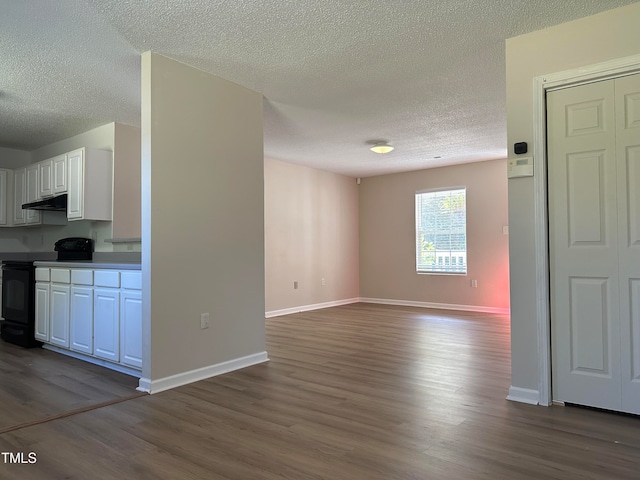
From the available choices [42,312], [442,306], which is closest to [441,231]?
[442,306]

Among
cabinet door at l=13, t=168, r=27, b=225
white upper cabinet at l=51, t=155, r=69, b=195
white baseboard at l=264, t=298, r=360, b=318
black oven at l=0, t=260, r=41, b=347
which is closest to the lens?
black oven at l=0, t=260, r=41, b=347

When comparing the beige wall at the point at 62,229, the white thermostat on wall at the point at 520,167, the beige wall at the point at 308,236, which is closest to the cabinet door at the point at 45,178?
the beige wall at the point at 62,229

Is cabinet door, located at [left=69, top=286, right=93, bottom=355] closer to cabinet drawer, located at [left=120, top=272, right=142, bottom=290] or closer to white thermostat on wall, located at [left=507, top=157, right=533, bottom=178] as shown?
cabinet drawer, located at [left=120, top=272, right=142, bottom=290]

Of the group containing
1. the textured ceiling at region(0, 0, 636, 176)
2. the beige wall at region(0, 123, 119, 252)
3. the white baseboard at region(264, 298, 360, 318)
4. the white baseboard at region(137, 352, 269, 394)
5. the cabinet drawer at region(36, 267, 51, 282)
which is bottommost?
the white baseboard at region(264, 298, 360, 318)

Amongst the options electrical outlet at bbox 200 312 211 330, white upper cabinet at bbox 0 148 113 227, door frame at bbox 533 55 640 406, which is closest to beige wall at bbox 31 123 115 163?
white upper cabinet at bbox 0 148 113 227

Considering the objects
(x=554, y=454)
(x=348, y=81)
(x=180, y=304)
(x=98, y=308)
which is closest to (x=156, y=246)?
(x=180, y=304)

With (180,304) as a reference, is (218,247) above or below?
above

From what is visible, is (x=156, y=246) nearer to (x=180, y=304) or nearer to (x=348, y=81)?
(x=180, y=304)

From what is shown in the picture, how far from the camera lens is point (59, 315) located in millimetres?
4406

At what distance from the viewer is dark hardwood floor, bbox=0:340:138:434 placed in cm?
279

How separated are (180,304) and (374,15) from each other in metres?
2.49

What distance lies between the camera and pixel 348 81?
3.86 m

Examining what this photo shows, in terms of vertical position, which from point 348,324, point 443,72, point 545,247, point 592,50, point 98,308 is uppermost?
point 443,72

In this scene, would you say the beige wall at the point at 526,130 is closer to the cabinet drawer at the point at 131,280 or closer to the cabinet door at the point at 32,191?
the cabinet drawer at the point at 131,280
